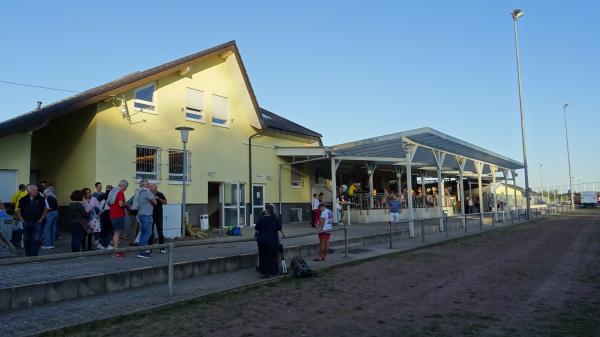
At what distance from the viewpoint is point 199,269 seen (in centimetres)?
1020

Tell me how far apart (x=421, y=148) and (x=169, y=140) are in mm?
12101

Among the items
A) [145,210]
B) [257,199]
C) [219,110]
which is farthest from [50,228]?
[257,199]

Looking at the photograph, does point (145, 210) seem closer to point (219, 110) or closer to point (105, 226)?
point (105, 226)

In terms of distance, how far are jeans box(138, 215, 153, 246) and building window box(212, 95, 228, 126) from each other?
9745 millimetres

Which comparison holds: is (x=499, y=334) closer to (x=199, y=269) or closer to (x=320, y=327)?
(x=320, y=327)

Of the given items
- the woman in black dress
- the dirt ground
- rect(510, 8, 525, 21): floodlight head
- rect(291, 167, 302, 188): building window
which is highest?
rect(510, 8, 525, 21): floodlight head

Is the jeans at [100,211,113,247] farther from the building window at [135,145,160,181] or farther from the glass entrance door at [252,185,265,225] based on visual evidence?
the glass entrance door at [252,185,265,225]

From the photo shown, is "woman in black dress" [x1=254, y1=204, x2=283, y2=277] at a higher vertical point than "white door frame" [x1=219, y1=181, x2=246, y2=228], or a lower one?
lower

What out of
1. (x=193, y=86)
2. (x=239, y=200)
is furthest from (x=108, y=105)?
→ (x=239, y=200)

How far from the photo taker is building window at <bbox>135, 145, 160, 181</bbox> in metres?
16.7

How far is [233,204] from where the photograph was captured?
20.4 meters

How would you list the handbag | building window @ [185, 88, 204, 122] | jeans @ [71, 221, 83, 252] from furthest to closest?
1. building window @ [185, 88, 204, 122]
2. the handbag
3. jeans @ [71, 221, 83, 252]

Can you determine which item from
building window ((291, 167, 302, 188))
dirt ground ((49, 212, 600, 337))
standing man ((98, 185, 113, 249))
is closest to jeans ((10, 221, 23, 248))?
standing man ((98, 185, 113, 249))

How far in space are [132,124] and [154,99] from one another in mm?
1517
